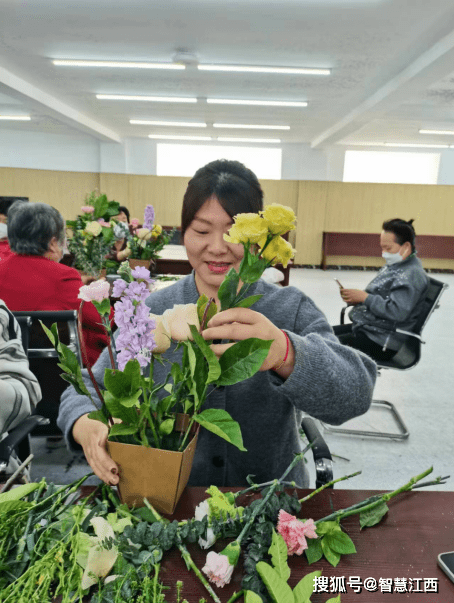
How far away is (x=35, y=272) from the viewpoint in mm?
2168

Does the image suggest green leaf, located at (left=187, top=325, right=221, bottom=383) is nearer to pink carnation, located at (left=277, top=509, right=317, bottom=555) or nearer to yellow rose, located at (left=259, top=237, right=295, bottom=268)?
yellow rose, located at (left=259, top=237, right=295, bottom=268)

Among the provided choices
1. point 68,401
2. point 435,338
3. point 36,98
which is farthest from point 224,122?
point 68,401

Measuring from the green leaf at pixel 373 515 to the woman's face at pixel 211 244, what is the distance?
562 millimetres

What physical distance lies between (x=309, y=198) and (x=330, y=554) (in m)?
12.5

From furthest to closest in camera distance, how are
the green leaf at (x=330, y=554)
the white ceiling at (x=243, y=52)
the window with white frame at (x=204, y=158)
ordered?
the window with white frame at (x=204, y=158) → the white ceiling at (x=243, y=52) → the green leaf at (x=330, y=554)

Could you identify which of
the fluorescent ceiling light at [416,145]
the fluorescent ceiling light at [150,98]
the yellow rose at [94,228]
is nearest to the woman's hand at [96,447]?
the yellow rose at [94,228]

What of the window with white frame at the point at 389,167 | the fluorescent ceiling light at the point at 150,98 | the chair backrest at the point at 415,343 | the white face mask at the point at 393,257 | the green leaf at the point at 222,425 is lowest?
the chair backrest at the point at 415,343

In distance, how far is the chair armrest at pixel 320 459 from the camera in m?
1.06

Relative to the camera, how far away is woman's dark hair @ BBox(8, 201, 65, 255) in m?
2.17

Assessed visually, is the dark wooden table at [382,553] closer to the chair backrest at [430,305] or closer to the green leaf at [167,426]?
the green leaf at [167,426]

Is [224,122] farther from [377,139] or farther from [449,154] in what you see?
[449,154]

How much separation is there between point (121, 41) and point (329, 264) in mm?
8897

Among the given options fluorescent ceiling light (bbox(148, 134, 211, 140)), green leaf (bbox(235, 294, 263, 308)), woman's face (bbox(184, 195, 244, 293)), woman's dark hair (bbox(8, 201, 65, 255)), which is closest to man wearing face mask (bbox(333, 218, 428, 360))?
woman's dark hair (bbox(8, 201, 65, 255))

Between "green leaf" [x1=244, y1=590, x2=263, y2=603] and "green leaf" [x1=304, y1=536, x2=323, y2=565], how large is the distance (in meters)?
0.12
